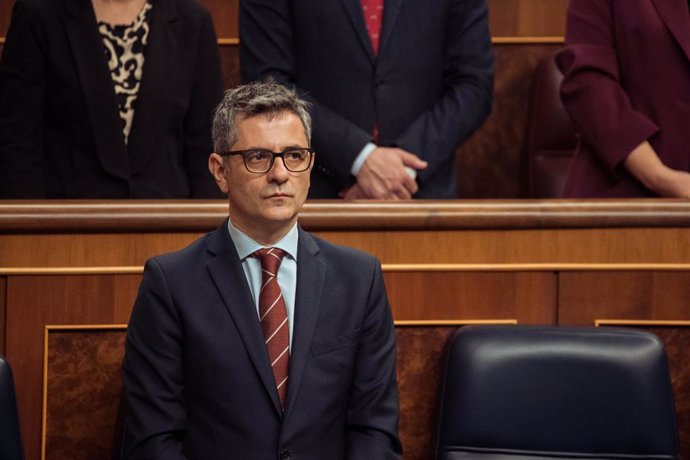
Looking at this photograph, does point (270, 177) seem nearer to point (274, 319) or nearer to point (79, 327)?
point (274, 319)

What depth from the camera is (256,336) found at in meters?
1.64

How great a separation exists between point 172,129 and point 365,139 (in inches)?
15.4

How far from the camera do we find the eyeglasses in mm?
1631

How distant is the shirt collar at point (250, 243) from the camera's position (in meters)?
1.68

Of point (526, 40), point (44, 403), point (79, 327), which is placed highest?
point (526, 40)

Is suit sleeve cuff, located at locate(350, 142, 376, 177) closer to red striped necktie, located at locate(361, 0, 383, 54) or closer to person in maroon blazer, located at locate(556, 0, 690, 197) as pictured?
red striped necktie, located at locate(361, 0, 383, 54)

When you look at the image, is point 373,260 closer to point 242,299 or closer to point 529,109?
point 242,299

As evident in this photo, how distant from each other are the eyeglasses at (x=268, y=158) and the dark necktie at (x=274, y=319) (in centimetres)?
13

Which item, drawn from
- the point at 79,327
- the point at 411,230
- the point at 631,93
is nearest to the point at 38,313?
the point at 79,327

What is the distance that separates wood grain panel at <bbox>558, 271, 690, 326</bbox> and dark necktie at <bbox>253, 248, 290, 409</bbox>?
0.56 meters

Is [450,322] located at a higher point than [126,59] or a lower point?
lower

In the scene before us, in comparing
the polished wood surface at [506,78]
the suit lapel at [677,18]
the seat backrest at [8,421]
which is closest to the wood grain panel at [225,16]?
the polished wood surface at [506,78]

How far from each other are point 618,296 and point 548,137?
115 cm

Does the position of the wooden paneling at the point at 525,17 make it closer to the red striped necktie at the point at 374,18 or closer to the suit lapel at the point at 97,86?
the red striped necktie at the point at 374,18
